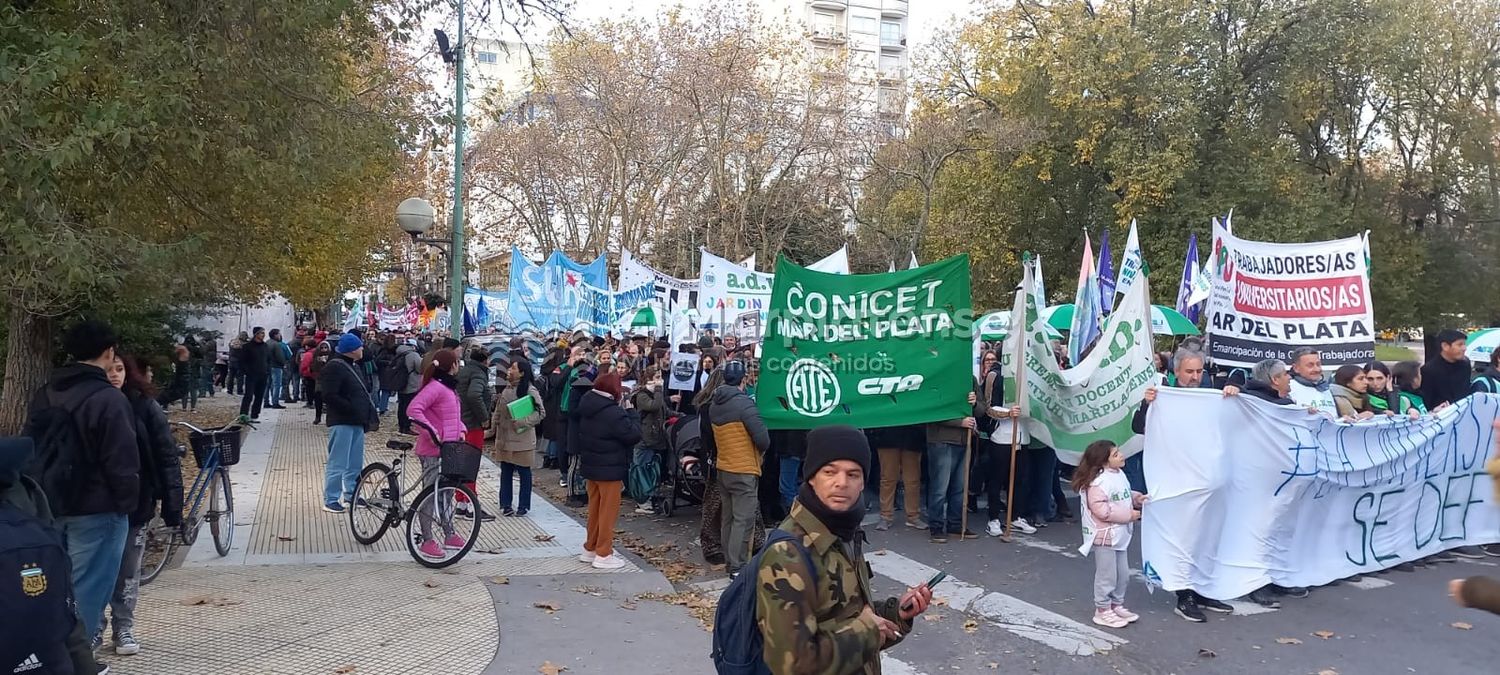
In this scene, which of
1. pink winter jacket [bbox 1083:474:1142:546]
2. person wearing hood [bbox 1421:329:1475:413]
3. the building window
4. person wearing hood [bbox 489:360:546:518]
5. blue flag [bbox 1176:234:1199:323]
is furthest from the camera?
the building window

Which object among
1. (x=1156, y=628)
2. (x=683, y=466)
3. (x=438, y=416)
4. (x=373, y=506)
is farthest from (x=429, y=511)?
(x=1156, y=628)

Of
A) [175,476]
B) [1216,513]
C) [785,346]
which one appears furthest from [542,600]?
[1216,513]

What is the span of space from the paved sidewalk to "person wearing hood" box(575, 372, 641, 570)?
21 cm

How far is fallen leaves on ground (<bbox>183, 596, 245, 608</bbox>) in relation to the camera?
6.37m

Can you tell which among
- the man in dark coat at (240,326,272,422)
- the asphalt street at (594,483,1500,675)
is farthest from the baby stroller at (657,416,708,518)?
the man in dark coat at (240,326,272,422)

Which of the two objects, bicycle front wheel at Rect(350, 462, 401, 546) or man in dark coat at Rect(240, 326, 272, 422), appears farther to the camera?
man in dark coat at Rect(240, 326, 272, 422)

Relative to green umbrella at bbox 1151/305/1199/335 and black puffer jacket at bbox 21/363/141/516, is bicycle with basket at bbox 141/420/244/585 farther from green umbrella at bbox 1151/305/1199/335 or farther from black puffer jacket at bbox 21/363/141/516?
green umbrella at bbox 1151/305/1199/335

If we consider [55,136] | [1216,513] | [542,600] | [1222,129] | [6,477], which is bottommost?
[542,600]

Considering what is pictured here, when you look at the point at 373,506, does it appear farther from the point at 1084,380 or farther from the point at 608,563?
the point at 1084,380

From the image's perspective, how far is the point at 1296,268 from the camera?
948 cm

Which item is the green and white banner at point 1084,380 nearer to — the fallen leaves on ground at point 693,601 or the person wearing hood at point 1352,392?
the person wearing hood at point 1352,392

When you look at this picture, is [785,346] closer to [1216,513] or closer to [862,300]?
[862,300]

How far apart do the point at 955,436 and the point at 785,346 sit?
5.81 feet

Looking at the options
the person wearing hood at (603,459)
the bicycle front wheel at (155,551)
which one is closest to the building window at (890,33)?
the person wearing hood at (603,459)
